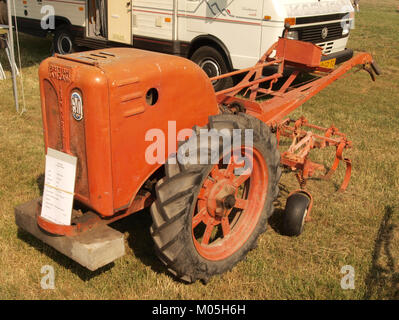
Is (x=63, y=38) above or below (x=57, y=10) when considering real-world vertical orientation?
below

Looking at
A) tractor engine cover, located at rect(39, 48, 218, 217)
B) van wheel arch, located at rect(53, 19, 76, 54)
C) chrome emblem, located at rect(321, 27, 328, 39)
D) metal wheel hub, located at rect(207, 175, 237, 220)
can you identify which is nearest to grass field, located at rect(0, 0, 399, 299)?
metal wheel hub, located at rect(207, 175, 237, 220)

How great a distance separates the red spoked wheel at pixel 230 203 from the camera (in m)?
3.24

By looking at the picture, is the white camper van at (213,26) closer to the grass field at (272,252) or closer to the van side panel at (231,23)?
the van side panel at (231,23)

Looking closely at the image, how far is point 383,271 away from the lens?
3.60 meters

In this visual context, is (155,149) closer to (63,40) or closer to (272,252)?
(272,252)

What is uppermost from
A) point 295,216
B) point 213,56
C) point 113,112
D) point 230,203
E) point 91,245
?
point 113,112

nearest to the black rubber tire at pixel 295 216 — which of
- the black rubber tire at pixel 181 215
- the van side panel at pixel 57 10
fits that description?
the black rubber tire at pixel 181 215

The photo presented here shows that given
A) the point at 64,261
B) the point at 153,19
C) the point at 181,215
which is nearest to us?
the point at 181,215

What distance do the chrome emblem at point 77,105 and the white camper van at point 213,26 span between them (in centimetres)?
505

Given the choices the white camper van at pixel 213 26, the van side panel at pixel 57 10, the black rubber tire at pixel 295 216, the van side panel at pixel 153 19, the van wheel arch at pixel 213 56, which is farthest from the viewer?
the van side panel at pixel 57 10

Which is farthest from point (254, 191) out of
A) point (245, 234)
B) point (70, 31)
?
point (70, 31)

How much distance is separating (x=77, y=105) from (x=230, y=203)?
128 cm

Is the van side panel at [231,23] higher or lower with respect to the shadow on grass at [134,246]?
higher

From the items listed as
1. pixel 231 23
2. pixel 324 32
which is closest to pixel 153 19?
pixel 231 23
